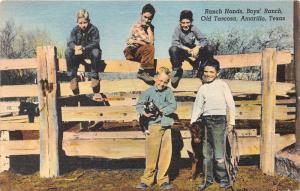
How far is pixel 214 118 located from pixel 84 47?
2288 millimetres

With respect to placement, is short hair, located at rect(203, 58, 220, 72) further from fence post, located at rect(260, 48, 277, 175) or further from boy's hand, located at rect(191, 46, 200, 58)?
fence post, located at rect(260, 48, 277, 175)

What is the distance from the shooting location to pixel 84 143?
24.8 ft

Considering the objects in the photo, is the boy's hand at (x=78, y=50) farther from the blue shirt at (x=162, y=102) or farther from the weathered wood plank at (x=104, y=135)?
the weathered wood plank at (x=104, y=135)

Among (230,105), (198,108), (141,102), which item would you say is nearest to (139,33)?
(141,102)

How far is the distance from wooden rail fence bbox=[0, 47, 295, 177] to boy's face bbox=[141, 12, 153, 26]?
0.64 m

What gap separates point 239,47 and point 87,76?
2.51 m

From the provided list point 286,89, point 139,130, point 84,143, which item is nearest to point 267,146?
point 286,89

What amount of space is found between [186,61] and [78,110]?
6.17ft

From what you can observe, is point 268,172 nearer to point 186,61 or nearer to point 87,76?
point 186,61

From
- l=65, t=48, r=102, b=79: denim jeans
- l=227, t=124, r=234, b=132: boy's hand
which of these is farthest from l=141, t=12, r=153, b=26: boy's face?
l=227, t=124, r=234, b=132: boy's hand

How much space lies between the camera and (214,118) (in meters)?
7.21

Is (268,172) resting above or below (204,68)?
below

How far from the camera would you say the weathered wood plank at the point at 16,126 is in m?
7.56

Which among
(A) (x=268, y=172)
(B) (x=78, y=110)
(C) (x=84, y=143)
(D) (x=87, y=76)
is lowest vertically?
(A) (x=268, y=172)
